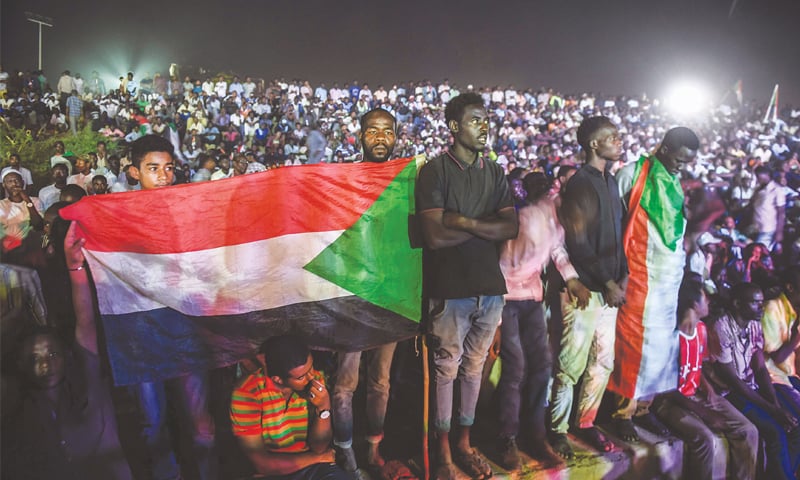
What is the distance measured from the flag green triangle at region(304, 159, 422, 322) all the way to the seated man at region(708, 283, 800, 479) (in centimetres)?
297

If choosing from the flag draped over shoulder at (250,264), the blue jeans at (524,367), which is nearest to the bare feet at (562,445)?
the blue jeans at (524,367)

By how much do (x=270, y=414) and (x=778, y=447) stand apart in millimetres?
4129

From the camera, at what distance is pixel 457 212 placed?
10.5ft

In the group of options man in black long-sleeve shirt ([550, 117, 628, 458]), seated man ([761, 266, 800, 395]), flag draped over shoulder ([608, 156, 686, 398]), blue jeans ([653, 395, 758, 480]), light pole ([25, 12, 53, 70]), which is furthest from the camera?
light pole ([25, 12, 53, 70])

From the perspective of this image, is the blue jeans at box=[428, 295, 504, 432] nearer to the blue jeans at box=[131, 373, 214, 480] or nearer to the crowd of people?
the crowd of people

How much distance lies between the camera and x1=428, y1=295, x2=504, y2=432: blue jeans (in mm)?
3139

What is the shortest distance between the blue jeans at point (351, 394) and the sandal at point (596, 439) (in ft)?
5.36

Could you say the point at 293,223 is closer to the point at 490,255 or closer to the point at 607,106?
the point at 490,255

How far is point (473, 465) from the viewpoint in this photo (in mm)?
3357

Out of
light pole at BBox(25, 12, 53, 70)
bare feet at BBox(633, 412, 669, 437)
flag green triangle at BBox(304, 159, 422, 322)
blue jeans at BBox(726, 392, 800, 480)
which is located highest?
light pole at BBox(25, 12, 53, 70)

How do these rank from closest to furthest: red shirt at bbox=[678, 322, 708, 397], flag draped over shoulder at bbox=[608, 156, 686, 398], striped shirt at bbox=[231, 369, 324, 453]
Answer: striped shirt at bbox=[231, 369, 324, 453]
flag draped over shoulder at bbox=[608, 156, 686, 398]
red shirt at bbox=[678, 322, 708, 397]

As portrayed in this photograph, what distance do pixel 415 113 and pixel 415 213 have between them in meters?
19.5

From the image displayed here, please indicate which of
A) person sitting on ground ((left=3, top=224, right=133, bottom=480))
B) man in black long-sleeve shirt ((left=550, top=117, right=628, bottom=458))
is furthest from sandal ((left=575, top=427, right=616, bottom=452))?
person sitting on ground ((left=3, top=224, right=133, bottom=480))

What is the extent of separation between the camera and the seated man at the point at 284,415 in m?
2.99
